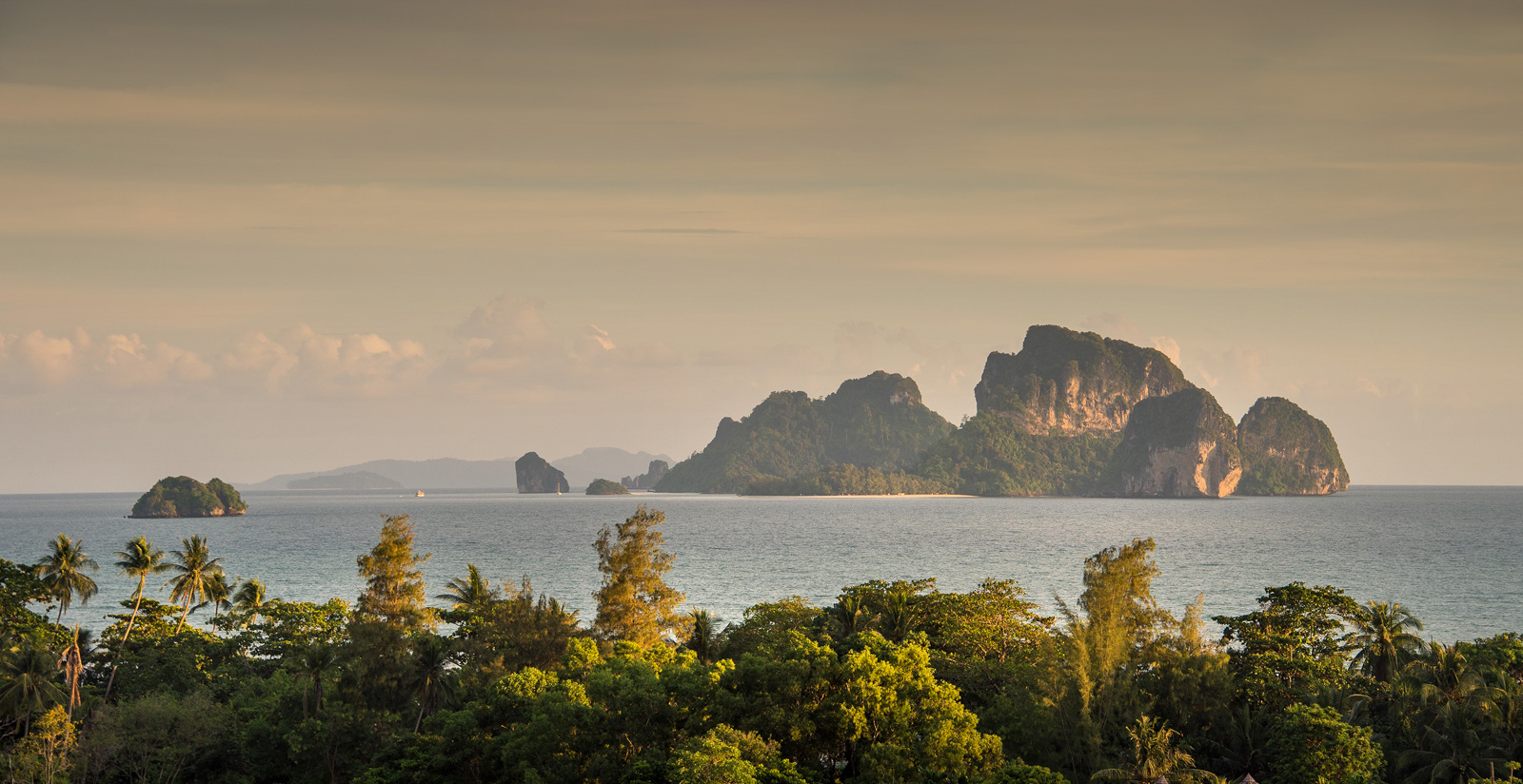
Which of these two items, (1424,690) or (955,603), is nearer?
(1424,690)

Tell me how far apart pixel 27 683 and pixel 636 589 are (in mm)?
24764

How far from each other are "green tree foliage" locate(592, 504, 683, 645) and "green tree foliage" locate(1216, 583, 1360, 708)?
2549cm

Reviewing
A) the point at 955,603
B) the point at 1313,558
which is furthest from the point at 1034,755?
the point at 1313,558

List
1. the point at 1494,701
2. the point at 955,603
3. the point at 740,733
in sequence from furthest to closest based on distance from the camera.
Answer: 1. the point at 955,603
2. the point at 1494,701
3. the point at 740,733

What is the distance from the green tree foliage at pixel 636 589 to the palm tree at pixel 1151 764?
72.1ft

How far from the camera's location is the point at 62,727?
42875 mm

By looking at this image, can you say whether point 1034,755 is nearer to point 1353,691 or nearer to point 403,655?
point 1353,691

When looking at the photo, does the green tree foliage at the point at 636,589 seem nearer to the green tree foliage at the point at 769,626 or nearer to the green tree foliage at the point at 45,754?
the green tree foliage at the point at 769,626

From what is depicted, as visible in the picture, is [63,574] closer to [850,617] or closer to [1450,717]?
[850,617]

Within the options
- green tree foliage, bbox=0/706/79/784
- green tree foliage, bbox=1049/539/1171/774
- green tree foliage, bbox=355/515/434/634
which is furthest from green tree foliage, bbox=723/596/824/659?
green tree foliage, bbox=0/706/79/784

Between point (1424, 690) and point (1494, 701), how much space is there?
211cm

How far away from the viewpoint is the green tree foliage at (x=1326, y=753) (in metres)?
34.9

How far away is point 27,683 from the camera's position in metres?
43.2

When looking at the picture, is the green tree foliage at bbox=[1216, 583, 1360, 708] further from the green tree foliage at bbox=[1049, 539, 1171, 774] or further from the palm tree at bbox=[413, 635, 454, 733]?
the palm tree at bbox=[413, 635, 454, 733]
